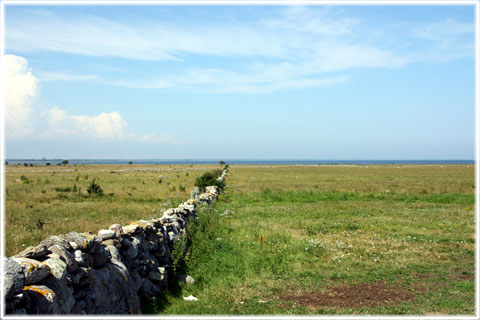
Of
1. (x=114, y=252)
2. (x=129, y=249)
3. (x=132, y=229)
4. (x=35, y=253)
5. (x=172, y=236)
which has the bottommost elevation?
(x=172, y=236)

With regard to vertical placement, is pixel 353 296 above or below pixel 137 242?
below

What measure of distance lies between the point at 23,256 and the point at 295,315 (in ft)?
14.3

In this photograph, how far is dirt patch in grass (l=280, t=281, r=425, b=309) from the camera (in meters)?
7.14

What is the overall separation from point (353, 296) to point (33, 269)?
5973mm

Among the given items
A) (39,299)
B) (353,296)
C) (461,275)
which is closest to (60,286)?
(39,299)

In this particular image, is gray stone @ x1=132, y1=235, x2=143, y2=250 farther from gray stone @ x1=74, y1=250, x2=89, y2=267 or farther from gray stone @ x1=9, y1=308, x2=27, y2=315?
gray stone @ x1=9, y1=308, x2=27, y2=315

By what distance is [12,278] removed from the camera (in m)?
3.65

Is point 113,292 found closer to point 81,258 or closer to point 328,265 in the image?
point 81,258

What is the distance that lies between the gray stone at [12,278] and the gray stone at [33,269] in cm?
9

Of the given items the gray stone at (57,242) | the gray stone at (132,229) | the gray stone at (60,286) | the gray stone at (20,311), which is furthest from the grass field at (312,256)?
the gray stone at (20,311)

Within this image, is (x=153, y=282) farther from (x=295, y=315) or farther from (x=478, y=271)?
(x=478, y=271)

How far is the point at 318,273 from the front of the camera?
357 inches

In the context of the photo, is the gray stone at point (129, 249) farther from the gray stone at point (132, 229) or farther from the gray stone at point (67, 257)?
the gray stone at point (67, 257)

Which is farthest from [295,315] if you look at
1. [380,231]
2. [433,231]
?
[433,231]
